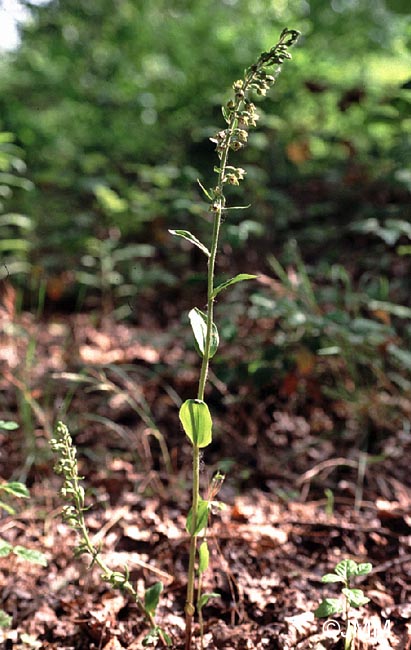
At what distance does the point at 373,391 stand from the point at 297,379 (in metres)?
0.33

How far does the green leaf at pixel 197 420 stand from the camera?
121 centimetres

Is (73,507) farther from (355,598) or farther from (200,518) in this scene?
(355,598)

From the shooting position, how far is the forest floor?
1554 millimetres

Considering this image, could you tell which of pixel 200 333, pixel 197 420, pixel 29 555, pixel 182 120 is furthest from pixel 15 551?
pixel 182 120

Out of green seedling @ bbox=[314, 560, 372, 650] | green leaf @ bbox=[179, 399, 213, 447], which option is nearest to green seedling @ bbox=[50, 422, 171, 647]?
green leaf @ bbox=[179, 399, 213, 447]

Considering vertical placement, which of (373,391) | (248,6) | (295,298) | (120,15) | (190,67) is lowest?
(373,391)

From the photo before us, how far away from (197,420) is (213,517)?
93cm

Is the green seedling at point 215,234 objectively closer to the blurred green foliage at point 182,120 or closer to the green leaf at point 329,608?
the green leaf at point 329,608

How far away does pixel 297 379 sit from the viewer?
98.9 inches

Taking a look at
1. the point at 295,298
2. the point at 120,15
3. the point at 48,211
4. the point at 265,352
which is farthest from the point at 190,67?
the point at 265,352

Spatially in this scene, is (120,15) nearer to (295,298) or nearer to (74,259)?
(74,259)

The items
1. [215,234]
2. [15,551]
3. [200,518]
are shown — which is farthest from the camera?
[15,551]

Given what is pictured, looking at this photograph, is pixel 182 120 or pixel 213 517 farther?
pixel 182 120

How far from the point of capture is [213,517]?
2.02 metres
